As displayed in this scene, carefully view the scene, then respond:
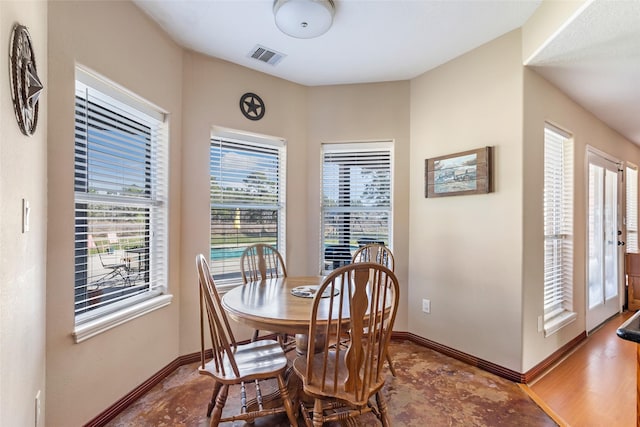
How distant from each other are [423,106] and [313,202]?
1.43m

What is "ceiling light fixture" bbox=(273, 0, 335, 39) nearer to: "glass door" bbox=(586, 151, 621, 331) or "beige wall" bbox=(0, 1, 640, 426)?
"beige wall" bbox=(0, 1, 640, 426)

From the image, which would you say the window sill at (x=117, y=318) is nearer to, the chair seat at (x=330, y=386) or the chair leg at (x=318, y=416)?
the chair seat at (x=330, y=386)

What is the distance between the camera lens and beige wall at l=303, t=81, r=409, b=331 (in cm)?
311

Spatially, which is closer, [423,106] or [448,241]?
[448,241]

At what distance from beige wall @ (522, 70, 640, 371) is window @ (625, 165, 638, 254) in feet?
7.38

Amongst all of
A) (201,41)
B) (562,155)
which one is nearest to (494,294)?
(562,155)

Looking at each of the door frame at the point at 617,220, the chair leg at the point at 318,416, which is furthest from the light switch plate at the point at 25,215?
the door frame at the point at 617,220

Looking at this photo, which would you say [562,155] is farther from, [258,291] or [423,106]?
[258,291]

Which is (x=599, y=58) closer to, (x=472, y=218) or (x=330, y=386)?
(x=472, y=218)

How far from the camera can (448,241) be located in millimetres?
2738

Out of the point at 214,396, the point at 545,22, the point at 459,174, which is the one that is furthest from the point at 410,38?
the point at 214,396

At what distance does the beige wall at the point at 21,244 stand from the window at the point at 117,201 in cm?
28

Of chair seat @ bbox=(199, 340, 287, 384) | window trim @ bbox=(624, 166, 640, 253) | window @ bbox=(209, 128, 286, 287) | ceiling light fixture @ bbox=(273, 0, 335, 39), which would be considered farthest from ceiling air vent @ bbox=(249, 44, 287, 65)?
window trim @ bbox=(624, 166, 640, 253)

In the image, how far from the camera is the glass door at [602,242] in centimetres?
328
